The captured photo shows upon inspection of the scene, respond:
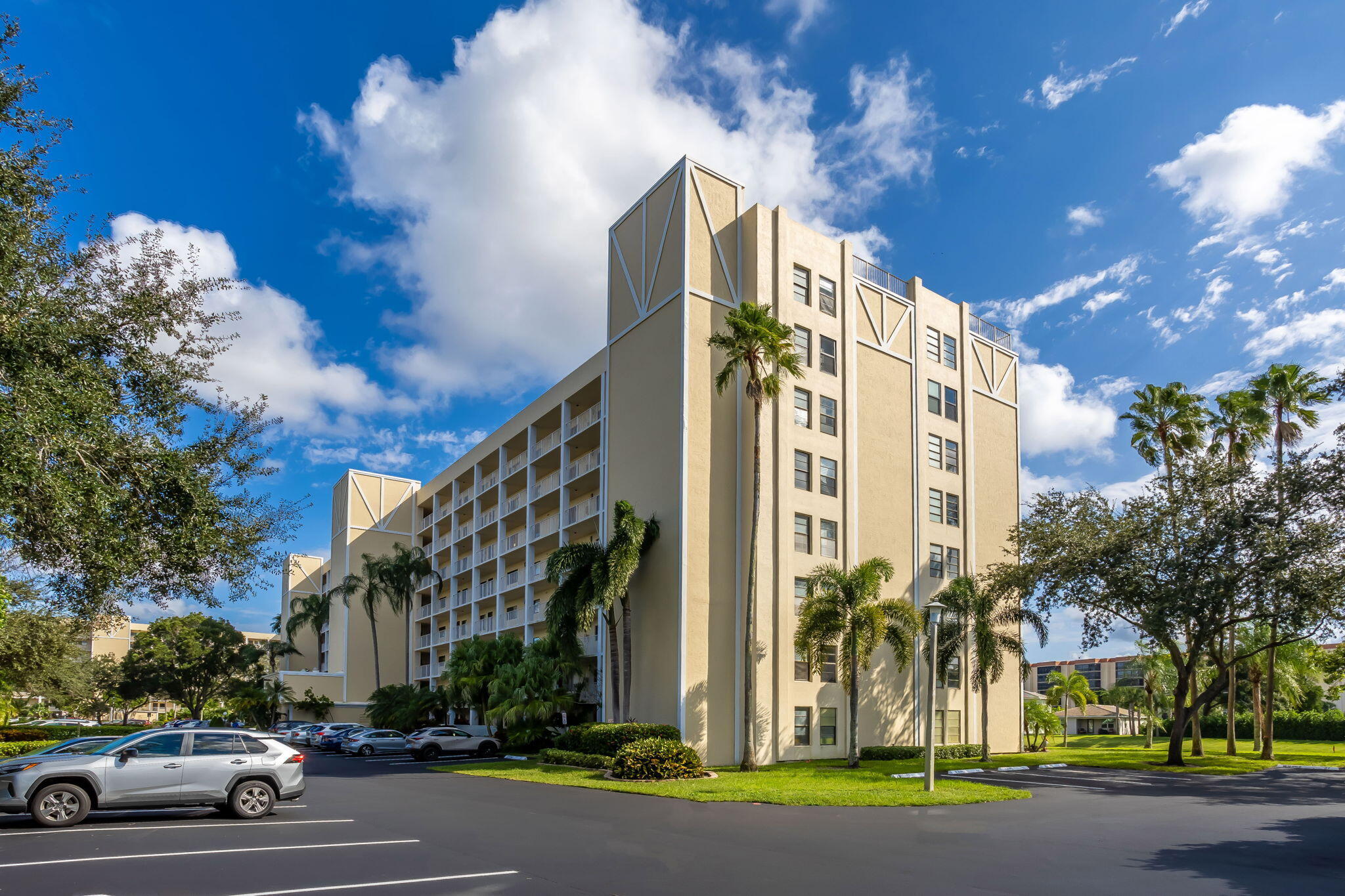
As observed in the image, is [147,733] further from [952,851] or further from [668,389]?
[668,389]

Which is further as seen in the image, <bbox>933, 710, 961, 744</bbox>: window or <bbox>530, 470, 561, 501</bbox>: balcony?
<bbox>530, 470, 561, 501</bbox>: balcony

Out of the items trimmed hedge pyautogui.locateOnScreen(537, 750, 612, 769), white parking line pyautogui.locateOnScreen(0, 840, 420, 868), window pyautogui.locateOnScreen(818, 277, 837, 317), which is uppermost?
window pyautogui.locateOnScreen(818, 277, 837, 317)

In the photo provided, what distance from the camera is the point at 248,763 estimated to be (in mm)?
16062

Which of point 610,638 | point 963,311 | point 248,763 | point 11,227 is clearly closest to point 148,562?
point 248,763

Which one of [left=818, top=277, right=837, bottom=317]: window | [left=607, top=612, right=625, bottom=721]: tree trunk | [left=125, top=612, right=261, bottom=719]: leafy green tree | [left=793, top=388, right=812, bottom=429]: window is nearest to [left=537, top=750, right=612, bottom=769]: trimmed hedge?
[left=607, top=612, right=625, bottom=721]: tree trunk

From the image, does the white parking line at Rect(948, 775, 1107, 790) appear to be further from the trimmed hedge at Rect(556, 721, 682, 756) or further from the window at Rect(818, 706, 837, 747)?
the trimmed hedge at Rect(556, 721, 682, 756)

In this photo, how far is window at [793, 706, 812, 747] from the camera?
110 ft

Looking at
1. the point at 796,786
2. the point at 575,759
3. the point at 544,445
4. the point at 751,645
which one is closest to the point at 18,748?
the point at 575,759

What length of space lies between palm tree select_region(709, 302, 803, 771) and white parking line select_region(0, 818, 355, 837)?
16.3 metres

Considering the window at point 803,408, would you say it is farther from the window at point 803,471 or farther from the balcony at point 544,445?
the balcony at point 544,445

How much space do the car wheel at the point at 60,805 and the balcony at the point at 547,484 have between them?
30154 millimetres

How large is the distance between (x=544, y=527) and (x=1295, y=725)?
5671 cm

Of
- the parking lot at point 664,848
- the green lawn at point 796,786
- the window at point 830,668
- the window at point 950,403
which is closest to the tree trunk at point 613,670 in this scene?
the green lawn at point 796,786

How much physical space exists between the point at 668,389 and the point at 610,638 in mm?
9913
